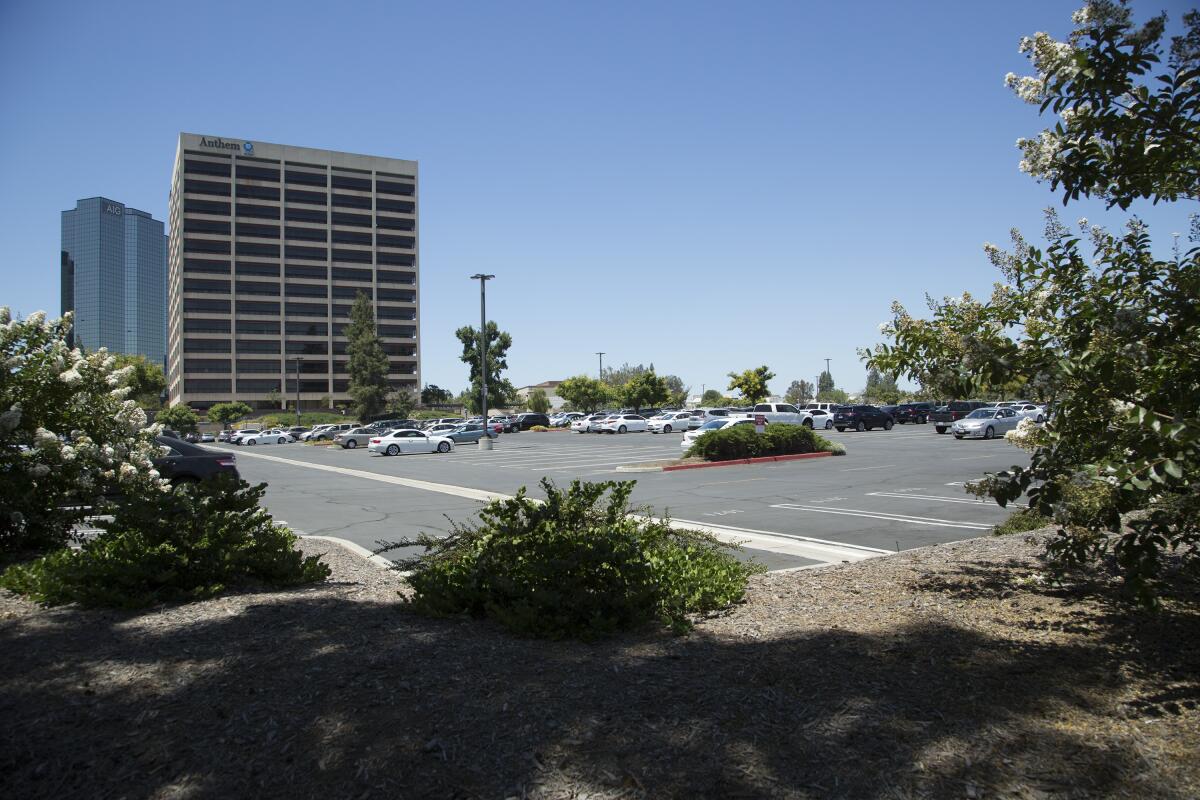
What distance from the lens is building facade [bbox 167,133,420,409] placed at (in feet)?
340

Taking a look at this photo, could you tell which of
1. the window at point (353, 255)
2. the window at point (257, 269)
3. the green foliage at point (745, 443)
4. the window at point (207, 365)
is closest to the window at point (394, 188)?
the window at point (353, 255)

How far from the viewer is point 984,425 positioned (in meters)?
38.7

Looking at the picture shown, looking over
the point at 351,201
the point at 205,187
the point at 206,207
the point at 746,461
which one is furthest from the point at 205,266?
the point at 746,461

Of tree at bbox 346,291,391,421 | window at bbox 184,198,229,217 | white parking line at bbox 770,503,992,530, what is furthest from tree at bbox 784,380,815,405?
white parking line at bbox 770,503,992,530

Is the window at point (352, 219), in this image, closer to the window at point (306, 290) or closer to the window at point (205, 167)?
the window at point (306, 290)

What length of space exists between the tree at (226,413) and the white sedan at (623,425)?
54.7 metres

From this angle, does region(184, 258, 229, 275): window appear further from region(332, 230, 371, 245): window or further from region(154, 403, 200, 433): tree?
region(154, 403, 200, 433): tree

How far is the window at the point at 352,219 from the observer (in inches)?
4461

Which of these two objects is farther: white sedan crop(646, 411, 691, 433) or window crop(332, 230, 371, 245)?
window crop(332, 230, 371, 245)

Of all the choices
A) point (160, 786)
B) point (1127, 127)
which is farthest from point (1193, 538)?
point (160, 786)

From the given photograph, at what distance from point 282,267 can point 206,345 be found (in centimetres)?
1475

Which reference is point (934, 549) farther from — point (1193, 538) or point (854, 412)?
point (854, 412)

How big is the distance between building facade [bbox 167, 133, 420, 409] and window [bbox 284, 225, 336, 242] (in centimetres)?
14

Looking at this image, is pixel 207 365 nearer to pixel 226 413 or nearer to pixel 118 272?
pixel 226 413
